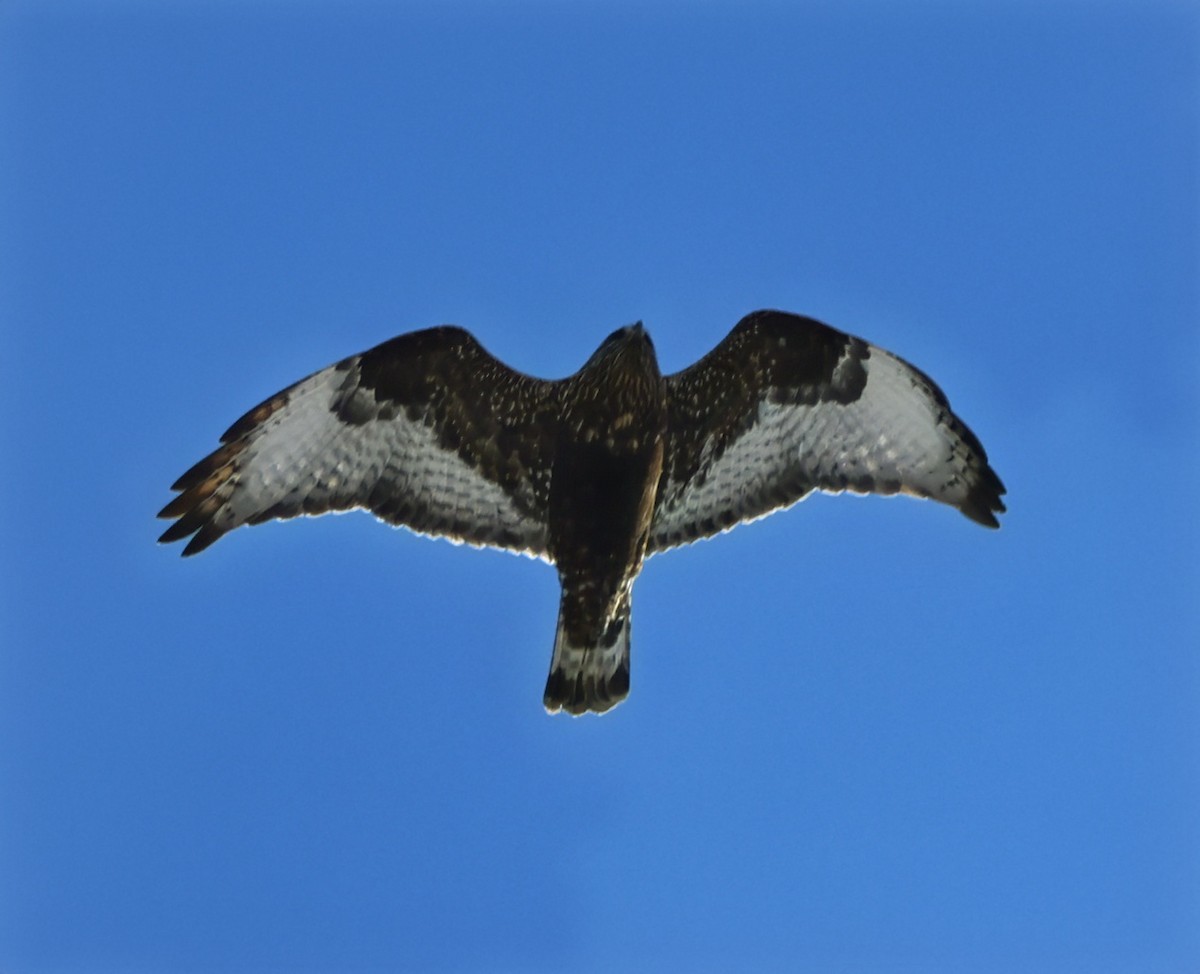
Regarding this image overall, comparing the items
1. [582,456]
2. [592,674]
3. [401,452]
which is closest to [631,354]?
[582,456]

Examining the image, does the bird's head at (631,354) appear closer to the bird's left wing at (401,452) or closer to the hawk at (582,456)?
the hawk at (582,456)

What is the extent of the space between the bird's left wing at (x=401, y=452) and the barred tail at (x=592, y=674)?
2.10ft

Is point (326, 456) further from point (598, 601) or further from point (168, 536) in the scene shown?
point (598, 601)

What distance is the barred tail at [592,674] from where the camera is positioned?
780cm

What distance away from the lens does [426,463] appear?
7.90 m

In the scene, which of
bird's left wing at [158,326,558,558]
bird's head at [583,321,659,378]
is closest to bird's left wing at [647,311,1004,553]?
bird's head at [583,321,659,378]

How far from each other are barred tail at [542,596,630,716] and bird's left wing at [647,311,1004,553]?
642 mm

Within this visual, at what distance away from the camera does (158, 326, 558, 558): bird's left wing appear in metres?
7.66

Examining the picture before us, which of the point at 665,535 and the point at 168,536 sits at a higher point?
the point at 665,535

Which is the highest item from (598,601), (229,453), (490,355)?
(490,355)

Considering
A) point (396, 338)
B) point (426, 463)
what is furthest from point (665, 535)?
point (396, 338)

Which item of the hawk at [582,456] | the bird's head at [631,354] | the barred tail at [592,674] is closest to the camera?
the bird's head at [631,354]

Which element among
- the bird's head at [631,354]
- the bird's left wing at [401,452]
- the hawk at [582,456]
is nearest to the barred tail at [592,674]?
the hawk at [582,456]

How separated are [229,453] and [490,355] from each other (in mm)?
1665
